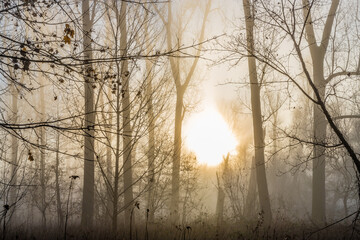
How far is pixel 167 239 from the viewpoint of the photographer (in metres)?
4.62

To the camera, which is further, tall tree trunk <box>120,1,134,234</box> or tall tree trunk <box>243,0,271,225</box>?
tall tree trunk <box>243,0,271,225</box>

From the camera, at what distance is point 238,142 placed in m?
27.2

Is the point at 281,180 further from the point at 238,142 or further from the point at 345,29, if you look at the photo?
the point at 345,29

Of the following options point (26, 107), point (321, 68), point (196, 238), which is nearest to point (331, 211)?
point (321, 68)

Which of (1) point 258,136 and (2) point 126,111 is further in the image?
(1) point 258,136

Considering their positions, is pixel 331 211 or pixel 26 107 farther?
pixel 26 107

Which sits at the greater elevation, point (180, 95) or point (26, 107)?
point (26, 107)

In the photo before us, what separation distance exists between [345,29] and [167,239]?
457 inches

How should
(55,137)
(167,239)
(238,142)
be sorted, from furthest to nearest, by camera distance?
(238,142)
(55,137)
(167,239)

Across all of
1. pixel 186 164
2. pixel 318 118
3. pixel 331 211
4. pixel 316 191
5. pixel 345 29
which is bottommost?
pixel 331 211

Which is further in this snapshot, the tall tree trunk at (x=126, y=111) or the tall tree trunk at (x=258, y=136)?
the tall tree trunk at (x=258, y=136)

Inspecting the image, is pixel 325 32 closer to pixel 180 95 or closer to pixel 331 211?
pixel 180 95

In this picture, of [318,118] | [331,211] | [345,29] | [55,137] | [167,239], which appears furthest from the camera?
[331,211]

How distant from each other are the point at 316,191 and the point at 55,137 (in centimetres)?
1172
